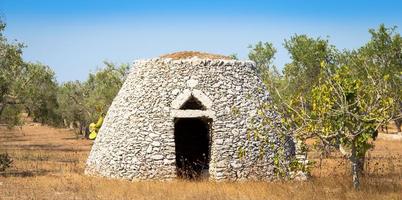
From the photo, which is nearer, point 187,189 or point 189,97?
point 187,189

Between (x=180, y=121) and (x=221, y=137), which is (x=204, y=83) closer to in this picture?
(x=221, y=137)

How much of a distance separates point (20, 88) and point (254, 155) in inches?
653

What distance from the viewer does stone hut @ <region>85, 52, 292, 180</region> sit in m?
19.0

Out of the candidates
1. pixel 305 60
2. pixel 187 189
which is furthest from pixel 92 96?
pixel 187 189

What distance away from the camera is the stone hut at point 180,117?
19031mm

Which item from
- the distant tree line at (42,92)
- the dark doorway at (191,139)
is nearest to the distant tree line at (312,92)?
the distant tree line at (42,92)

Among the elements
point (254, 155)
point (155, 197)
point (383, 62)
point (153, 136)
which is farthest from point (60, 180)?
point (383, 62)

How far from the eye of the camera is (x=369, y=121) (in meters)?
15.4

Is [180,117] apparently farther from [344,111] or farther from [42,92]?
[42,92]

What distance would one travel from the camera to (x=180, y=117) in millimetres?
19406

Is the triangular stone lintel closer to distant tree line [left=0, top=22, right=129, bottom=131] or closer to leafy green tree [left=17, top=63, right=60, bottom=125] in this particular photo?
distant tree line [left=0, top=22, right=129, bottom=131]

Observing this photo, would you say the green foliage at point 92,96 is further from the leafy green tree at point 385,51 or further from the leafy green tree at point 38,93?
the leafy green tree at point 385,51

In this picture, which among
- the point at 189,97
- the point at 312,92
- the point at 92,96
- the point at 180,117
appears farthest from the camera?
the point at 92,96

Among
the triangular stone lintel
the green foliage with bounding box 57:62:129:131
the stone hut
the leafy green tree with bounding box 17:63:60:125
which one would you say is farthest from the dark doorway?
the green foliage with bounding box 57:62:129:131
